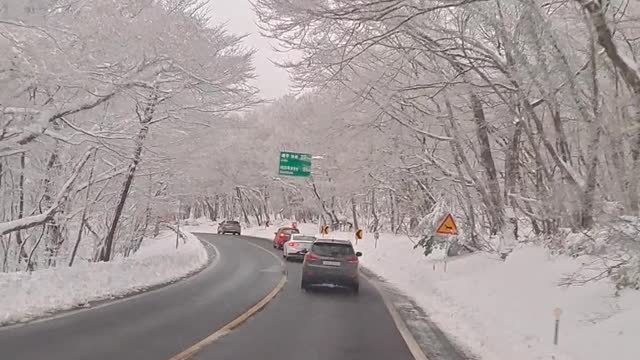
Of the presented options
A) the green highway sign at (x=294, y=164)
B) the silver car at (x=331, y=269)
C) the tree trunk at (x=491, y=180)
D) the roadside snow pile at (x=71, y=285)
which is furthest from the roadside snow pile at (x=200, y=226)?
the silver car at (x=331, y=269)

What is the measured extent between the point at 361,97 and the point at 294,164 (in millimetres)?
31180

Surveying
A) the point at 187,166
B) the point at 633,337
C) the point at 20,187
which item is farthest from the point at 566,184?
the point at 187,166

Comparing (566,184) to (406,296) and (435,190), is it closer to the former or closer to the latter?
(406,296)

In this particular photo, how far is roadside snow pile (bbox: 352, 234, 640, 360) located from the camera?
9.19m

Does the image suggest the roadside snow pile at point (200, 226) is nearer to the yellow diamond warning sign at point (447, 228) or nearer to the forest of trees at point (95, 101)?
the forest of trees at point (95, 101)

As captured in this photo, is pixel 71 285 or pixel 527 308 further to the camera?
pixel 71 285

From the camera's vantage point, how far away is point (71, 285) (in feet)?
48.1

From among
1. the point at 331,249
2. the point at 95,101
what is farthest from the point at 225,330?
the point at 331,249

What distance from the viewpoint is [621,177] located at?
10719mm

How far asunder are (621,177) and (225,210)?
97155 millimetres

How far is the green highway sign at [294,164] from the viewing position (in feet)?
157

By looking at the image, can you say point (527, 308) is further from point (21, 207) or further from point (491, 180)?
point (21, 207)

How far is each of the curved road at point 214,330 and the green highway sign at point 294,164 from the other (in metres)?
30.1

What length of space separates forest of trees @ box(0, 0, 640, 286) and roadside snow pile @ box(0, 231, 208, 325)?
1884 mm
